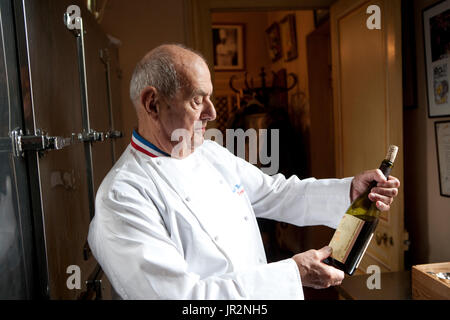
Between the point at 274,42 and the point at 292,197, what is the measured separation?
3.08m

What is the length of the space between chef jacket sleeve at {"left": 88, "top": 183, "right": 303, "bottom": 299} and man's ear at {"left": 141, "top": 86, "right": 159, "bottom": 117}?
0.25m

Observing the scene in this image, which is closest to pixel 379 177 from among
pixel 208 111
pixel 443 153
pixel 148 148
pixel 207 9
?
pixel 208 111

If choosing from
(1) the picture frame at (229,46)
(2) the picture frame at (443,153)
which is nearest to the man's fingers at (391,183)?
(2) the picture frame at (443,153)

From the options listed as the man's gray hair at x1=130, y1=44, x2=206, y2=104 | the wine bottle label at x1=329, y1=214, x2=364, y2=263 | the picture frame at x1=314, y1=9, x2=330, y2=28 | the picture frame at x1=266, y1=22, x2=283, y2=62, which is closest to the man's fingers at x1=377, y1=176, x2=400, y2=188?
the wine bottle label at x1=329, y1=214, x2=364, y2=263

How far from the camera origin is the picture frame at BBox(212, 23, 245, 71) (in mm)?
4293

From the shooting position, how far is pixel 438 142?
1.74m

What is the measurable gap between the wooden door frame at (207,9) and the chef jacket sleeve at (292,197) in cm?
129

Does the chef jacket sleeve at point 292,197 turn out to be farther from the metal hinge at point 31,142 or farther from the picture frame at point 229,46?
the picture frame at point 229,46

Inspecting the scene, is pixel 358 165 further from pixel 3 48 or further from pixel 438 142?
pixel 3 48

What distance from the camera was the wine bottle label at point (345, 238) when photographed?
38.3 inches

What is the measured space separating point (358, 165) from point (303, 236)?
4.75 feet

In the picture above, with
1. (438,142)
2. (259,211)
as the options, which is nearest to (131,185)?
(259,211)

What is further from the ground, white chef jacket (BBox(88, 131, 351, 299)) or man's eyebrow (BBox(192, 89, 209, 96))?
man's eyebrow (BBox(192, 89, 209, 96))

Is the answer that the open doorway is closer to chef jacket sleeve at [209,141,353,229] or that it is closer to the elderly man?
chef jacket sleeve at [209,141,353,229]
